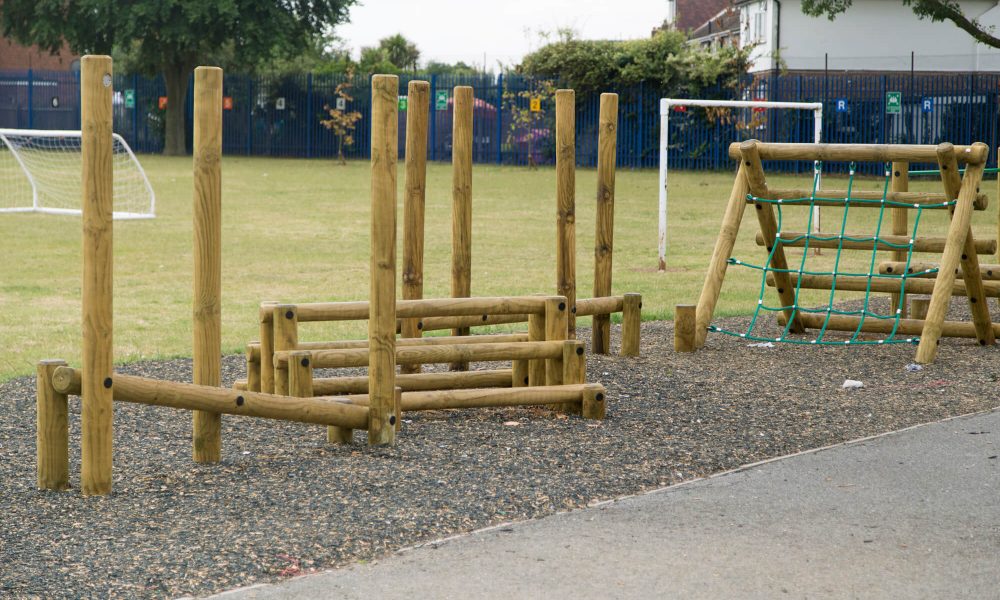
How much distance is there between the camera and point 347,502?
15.4 ft

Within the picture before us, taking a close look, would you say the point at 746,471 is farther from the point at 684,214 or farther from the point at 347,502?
the point at 684,214

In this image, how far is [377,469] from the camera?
5.19m

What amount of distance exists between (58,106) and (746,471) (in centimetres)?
4484

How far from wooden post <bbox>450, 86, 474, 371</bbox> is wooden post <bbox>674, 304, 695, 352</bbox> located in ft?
5.79

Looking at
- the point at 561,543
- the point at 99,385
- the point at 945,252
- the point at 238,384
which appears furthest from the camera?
the point at 945,252

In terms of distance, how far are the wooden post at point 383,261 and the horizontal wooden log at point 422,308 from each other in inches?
26.5

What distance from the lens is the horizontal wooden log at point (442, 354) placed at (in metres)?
6.07

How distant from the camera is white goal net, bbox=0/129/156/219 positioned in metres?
19.5

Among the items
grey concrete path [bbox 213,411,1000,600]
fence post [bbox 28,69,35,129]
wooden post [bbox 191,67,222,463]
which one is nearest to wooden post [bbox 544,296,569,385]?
grey concrete path [bbox 213,411,1000,600]

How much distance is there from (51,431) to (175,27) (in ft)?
122

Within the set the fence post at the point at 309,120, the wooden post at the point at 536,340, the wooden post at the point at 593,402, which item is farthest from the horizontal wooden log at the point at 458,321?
Answer: the fence post at the point at 309,120

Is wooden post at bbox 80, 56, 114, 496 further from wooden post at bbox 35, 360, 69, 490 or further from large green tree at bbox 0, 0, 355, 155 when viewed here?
large green tree at bbox 0, 0, 355, 155

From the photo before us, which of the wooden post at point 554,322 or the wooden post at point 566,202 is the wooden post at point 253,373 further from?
the wooden post at point 566,202

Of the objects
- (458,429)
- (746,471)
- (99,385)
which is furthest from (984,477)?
(99,385)
